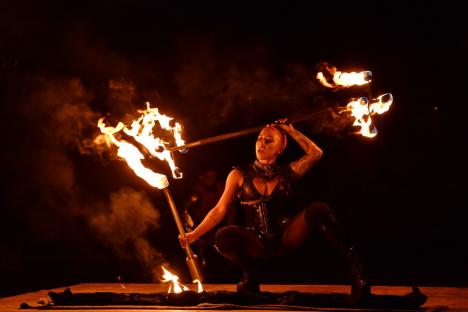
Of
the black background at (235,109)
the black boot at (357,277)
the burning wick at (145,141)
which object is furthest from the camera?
the black background at (235,109)

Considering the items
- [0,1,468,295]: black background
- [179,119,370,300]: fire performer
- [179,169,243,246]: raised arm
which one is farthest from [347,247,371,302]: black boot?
[0,1,468,295]: black background

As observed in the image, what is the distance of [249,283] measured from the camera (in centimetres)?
498

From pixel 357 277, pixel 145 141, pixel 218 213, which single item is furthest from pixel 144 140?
pixel 357 277

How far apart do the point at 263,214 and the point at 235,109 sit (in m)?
1.82

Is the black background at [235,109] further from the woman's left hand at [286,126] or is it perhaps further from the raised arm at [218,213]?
the raised arm at [218,213]

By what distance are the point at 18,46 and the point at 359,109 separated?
12.9 ft

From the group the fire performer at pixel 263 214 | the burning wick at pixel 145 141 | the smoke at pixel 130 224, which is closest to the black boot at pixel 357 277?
the fire performer at pixel 263 214

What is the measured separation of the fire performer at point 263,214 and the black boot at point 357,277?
0.31 metres

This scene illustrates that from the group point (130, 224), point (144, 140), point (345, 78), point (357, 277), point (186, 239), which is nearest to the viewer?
point (357, 277)

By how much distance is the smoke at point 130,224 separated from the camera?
698cm

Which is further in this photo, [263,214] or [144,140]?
[144,140]

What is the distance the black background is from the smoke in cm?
7

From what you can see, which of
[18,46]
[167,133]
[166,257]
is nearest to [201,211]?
[166,257]

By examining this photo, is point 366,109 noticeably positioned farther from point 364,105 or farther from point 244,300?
point 244,300
